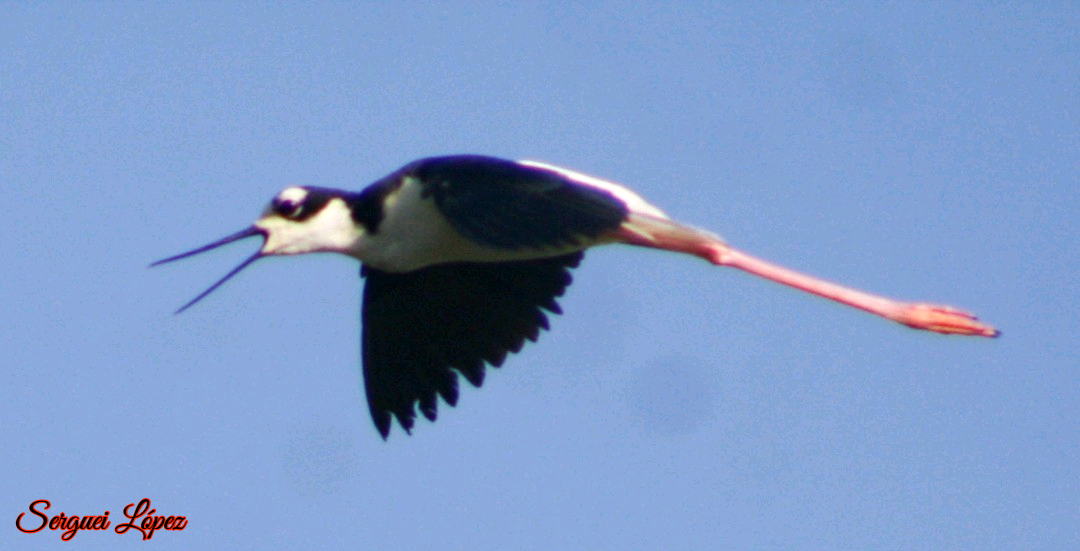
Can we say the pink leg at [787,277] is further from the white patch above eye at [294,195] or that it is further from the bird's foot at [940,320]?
the white patch above eye at [294,195]

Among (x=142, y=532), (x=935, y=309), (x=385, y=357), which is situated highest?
(x=935, y=309)

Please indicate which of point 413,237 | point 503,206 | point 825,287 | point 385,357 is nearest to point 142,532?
point 385,357

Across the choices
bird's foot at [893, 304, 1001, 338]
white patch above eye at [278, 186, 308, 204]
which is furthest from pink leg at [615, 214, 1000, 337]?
white patch above eye at [278, 186, 308, 204]

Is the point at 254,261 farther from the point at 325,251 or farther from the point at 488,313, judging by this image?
the point at 488,313

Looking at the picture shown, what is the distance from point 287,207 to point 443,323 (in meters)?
1.03

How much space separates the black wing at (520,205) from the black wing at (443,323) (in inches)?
41.8

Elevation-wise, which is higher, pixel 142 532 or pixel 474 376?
pixel 474 376

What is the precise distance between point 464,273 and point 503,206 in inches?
52.6

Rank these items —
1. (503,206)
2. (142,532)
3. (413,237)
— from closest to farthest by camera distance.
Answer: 1. (503,206)
2. (413,237)
3. (142,532)

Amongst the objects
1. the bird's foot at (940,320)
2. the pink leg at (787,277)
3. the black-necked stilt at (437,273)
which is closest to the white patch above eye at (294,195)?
the black-necked stilt at (437,273)

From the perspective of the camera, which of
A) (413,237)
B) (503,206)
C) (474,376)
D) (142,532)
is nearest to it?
(503,206)

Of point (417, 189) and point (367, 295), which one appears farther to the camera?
point (367, 295)

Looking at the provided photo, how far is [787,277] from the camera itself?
1016cm

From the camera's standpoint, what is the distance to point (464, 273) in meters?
9.88
